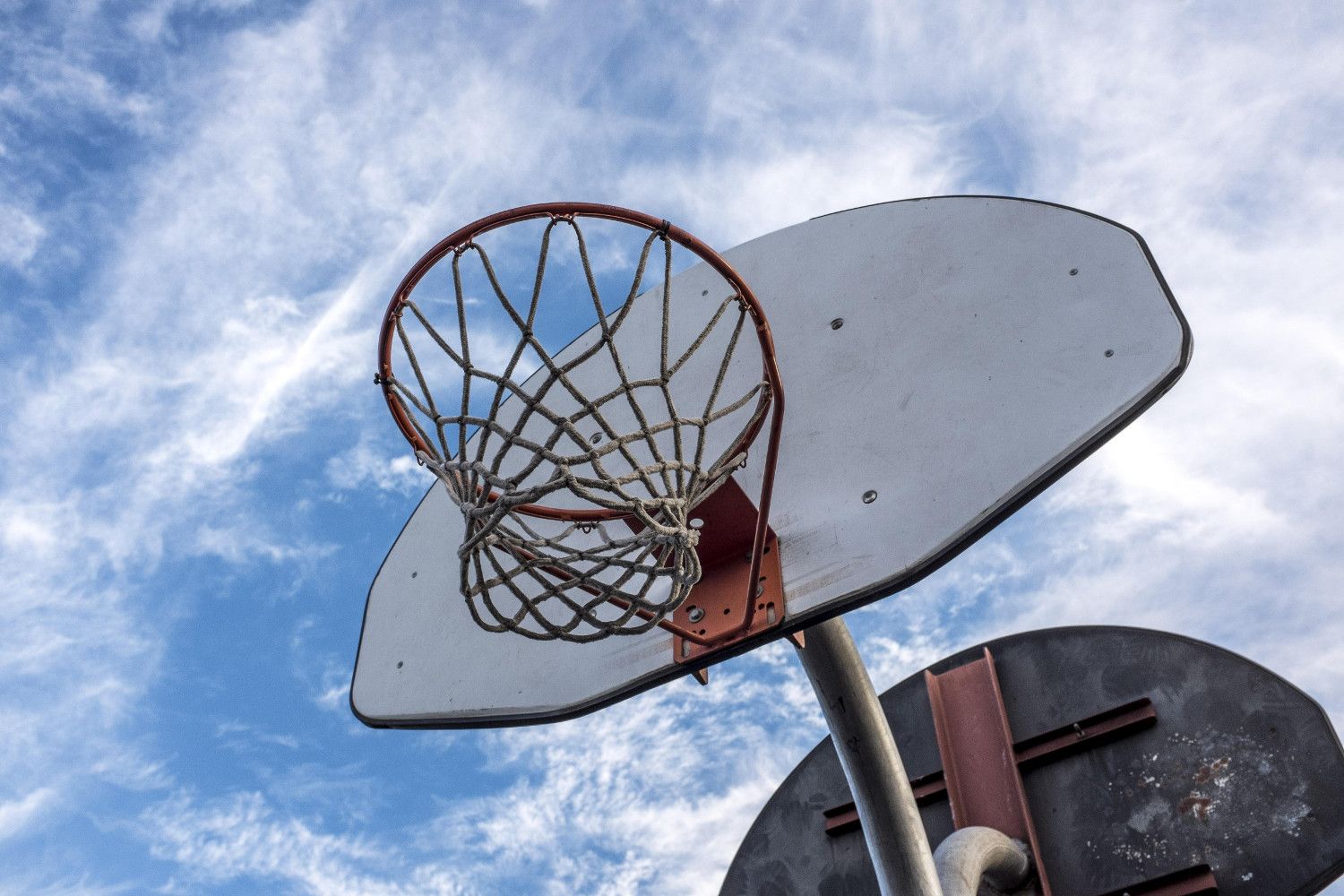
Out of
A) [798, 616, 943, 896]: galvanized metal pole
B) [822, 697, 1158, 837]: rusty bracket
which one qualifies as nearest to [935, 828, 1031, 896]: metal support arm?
[798, 616, 943, 896]: galvanized metal pole

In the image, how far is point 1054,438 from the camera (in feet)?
9.76

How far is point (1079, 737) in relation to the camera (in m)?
4.55

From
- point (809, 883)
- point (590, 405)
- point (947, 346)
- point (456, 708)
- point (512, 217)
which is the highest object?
point (512, 217)

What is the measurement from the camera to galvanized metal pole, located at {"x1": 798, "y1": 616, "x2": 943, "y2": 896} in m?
3.69

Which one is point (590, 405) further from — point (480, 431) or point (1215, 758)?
point (1215, 758)

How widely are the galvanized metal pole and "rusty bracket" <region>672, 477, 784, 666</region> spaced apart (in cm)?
57

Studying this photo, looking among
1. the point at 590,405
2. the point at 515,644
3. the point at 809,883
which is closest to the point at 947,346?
the point at 590,405

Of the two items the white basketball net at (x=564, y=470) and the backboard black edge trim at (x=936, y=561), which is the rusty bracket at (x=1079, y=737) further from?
the white basketball net at (x=564, y=470)

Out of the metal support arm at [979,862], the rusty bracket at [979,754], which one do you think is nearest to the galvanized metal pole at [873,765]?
the metal support arm at [979,862]

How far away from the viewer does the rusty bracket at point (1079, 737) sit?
4.47 m

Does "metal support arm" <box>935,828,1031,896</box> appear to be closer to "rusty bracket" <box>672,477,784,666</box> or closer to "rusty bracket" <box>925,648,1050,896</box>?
"rusty bracket" <box>925,648,1050,896</box>

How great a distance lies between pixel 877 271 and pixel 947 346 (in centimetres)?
39

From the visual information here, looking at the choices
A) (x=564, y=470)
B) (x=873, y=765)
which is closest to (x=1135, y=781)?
(x=873, y=765)

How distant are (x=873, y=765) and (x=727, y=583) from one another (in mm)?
942
